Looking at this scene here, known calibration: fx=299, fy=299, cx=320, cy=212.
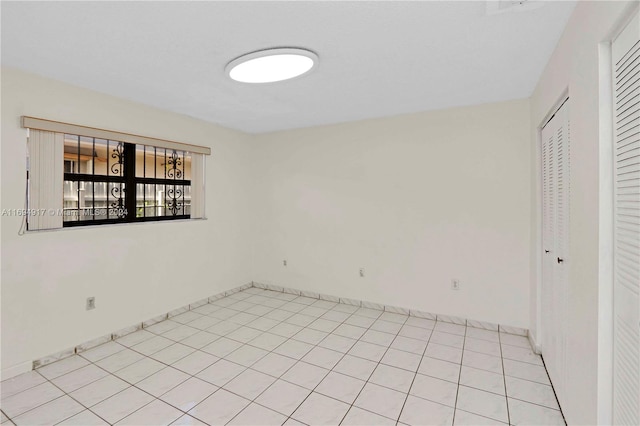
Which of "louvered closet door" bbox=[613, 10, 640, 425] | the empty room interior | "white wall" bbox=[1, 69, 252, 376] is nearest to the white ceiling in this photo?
the empty room interior

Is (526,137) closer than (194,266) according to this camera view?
Yes

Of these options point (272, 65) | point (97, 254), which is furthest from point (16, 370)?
point (272, 65)

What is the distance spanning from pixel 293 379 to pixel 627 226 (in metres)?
2.35

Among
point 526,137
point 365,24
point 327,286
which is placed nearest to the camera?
point 365,24

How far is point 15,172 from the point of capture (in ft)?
8.36

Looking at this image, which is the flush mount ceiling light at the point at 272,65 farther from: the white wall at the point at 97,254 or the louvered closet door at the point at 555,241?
the louvered closet door at the point at 555,241

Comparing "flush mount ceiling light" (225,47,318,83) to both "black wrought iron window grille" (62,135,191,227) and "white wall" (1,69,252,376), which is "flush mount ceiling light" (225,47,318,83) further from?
"black wrought iron window grille" (62,135,191,227)

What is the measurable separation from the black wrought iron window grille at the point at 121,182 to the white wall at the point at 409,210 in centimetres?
142

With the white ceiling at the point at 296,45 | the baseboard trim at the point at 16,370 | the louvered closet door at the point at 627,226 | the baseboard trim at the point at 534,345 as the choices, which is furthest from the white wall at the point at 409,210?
the baseboard trim at the point at 16,370

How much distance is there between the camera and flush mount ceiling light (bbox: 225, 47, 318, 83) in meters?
2.16

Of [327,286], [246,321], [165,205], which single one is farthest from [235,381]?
[165,205]

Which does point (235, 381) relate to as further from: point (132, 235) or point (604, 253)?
point (604, 253)

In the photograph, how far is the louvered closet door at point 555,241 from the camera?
80.2 inches

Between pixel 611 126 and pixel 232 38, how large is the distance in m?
2.16
